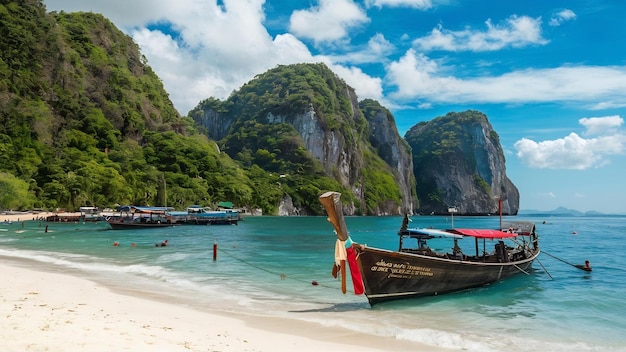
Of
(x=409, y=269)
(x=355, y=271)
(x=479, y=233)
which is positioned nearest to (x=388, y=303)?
(x=409, y=269)

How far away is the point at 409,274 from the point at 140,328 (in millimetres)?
10141

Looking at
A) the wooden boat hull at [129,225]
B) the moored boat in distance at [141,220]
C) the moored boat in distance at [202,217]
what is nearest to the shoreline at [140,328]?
the wooden boat hull at [129,225]

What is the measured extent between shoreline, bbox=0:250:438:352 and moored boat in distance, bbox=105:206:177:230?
47515 mm

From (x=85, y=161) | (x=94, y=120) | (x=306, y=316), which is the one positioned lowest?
(x=306, y=316)

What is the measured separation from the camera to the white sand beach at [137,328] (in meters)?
8.98

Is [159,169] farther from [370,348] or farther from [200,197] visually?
[370,348]

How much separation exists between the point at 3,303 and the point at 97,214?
71.7 meters

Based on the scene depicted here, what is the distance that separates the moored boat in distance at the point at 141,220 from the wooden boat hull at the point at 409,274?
5283cm

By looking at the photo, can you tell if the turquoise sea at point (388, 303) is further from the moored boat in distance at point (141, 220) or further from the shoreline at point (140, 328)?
the moored boat in distance at point (141, 220)

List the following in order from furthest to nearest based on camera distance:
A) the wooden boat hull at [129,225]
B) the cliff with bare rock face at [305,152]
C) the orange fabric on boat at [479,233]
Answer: the cliff with bare rock face at [305,152] → the wooden boat hull at [129,225] → the orange fabric on boat at [479,233]

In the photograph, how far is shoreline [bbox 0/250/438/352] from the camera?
9055 mm

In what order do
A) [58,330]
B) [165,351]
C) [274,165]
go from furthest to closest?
[274,165], [58,330], [165,351]

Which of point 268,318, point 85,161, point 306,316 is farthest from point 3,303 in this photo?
point 85,161

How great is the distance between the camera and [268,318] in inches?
546
